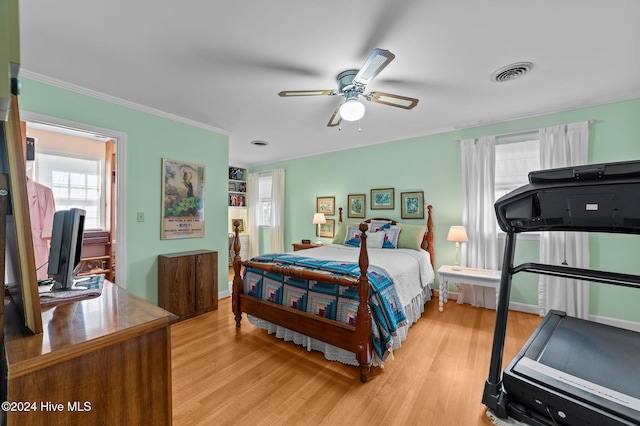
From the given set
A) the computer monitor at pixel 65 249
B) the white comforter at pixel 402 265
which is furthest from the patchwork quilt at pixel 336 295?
the computer monitor at pixel 65 249

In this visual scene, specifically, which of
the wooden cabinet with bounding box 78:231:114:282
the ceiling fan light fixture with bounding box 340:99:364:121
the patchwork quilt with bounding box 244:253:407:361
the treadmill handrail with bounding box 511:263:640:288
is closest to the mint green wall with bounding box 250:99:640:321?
the patchwork quilt with bounding box 244:253:407:361

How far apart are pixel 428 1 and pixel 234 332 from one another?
3.21 metres

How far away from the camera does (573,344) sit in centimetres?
135

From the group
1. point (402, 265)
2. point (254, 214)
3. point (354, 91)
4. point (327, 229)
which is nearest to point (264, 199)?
point (254, 214)

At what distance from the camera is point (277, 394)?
71.8 inches

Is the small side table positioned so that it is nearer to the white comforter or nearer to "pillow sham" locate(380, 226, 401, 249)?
the white comforter

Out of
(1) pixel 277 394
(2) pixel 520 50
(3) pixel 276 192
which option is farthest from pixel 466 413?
(3) pixel 276 192

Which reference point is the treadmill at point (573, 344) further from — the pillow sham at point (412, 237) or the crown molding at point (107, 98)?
the crown molding at point (107, 98)

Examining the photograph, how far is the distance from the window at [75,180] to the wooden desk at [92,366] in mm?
3950

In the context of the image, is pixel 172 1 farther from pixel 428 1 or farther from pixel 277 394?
pixel 277 394

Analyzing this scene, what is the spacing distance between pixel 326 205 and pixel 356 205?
70 cm

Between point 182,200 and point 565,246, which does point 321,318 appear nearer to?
point 182,200

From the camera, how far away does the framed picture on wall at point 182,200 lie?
3264mm

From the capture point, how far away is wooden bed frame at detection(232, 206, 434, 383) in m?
1.96
